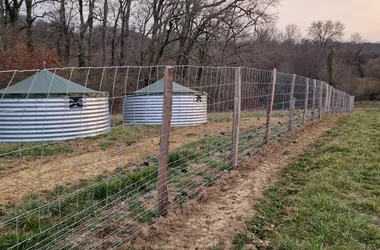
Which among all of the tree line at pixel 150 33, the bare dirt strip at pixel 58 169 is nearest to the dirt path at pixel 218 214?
the bare dirt strip at pixel 58 169

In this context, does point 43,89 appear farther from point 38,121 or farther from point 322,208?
point 322,208

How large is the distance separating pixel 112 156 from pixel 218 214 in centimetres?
348

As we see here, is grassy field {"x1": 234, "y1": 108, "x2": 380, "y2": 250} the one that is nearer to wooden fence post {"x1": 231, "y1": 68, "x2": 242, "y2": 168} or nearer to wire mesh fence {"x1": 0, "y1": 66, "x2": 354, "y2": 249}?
wooden fence post {"x1": 231, "y1": 68, "x2": 242, "y2": 168}

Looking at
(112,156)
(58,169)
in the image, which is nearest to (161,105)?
(112,156)

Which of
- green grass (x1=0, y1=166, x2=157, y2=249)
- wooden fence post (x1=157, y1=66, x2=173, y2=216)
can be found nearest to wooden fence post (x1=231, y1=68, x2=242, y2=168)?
green grass (x1=0, y1=166, x2=157, y2=249)

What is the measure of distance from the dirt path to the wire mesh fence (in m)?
0.19

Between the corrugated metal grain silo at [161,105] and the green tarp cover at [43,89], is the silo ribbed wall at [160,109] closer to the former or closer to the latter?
the corrugated metal grain silo at [161,105]

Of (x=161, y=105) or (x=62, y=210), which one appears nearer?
(x=62, y=210)

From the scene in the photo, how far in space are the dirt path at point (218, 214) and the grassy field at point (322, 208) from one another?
0.51ft

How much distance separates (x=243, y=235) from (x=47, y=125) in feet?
24.0

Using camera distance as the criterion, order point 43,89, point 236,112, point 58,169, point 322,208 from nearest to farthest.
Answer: point 322,208
point 236,112
point 58,169
point 43,89

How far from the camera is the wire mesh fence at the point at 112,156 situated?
3.08m

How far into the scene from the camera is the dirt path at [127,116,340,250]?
2875mm

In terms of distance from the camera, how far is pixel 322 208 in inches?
133
